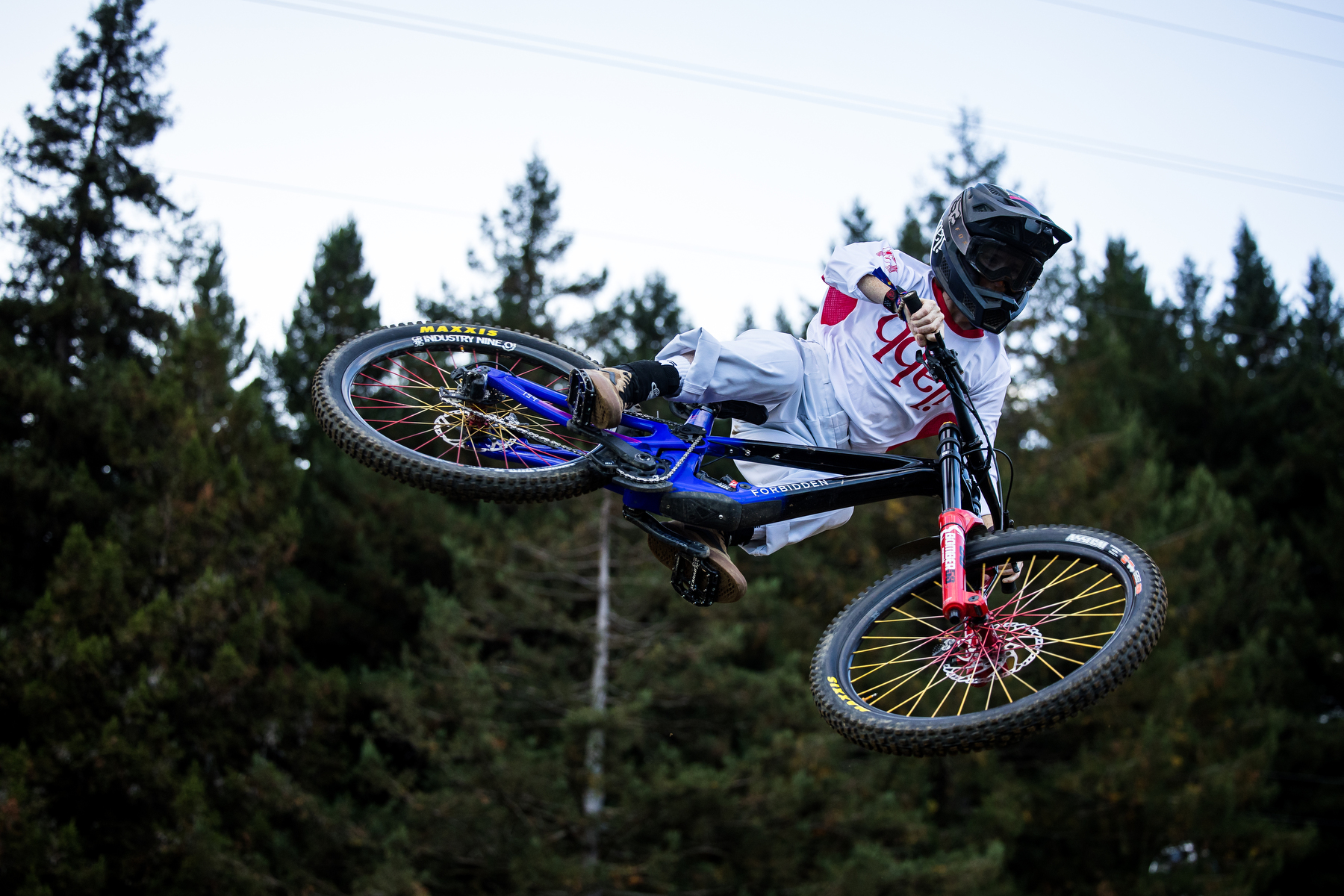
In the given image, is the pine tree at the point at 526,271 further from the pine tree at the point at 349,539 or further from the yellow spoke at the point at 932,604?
the yellow spoke at the point at 932,604

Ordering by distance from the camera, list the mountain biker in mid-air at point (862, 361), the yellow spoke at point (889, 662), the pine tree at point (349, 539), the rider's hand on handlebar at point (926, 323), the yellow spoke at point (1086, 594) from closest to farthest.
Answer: the yellow spoke at point (1086, 594) < the yellow spoke at point (889, 662) < the rider's hand on handlebar at point (926, 323) < the mountain biker in mid-air at point (862, 361) < the pine tree at point (349, 539)

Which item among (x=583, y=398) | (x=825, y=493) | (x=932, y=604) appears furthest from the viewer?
(x=825, y=493)

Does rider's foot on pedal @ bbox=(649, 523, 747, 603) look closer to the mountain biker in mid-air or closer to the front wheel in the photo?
the mountain biker in mid-air

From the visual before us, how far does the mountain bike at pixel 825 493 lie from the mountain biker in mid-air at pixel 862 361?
9 cm

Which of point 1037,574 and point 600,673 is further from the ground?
point 600,673

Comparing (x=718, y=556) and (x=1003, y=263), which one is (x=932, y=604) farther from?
(x=1003, y=263)

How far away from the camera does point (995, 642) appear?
13.4ft

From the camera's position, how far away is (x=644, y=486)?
438 cm

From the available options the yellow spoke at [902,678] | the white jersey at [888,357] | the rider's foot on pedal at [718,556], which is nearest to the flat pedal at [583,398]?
the rider's foot on pedal at [718,556]

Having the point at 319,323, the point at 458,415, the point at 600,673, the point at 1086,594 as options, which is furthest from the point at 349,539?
the point at 1086,594

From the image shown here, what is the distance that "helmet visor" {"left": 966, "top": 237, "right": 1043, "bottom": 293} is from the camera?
4.30 metres

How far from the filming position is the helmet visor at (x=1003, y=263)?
14.1 feet

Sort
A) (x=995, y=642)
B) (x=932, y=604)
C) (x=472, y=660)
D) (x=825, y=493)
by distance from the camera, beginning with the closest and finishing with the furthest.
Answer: (x=995, y=642), (x=932, y=604), (x=825, y=493), (x=472, y=660)

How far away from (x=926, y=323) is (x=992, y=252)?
370 millimetres
